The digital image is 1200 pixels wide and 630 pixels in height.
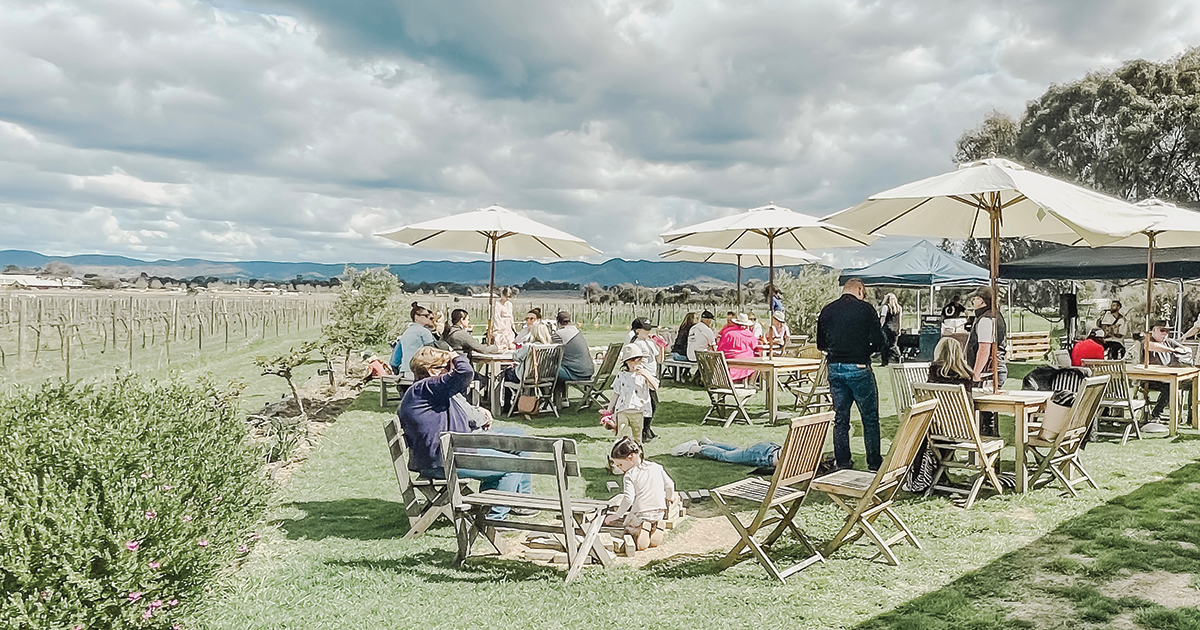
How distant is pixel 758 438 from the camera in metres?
8.95

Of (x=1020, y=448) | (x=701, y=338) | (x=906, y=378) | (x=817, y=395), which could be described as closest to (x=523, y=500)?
(x=906, y=378)

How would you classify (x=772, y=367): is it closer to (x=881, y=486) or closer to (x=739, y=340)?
(x=739, y=340)

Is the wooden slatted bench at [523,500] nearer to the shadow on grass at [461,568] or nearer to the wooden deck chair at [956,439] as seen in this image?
the shadow on grass at [461,568]

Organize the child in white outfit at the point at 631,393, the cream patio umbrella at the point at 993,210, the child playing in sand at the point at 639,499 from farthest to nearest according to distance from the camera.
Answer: the child in white outfit at the point at 631,393
the cream patio umbrella at the point at 993,210
the child playing in sand at the point at 639,499

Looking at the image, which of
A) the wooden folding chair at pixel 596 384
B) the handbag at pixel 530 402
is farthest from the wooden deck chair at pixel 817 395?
the handbag at pixel 530 402

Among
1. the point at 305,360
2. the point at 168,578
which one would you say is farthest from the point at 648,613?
the point at 305,360

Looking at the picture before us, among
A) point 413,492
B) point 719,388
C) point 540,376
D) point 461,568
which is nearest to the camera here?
point 461,568

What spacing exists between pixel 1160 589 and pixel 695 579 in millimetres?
2370

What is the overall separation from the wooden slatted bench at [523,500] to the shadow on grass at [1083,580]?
4.97 ft

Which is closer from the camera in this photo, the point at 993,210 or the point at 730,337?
the point at 993,210

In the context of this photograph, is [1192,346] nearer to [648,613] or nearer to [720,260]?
[720,260]

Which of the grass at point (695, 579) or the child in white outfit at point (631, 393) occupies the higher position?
the child in white outfit at point (631, 393)

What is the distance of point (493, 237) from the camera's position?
11.1 meters

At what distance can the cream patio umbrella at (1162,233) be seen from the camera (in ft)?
26.2
